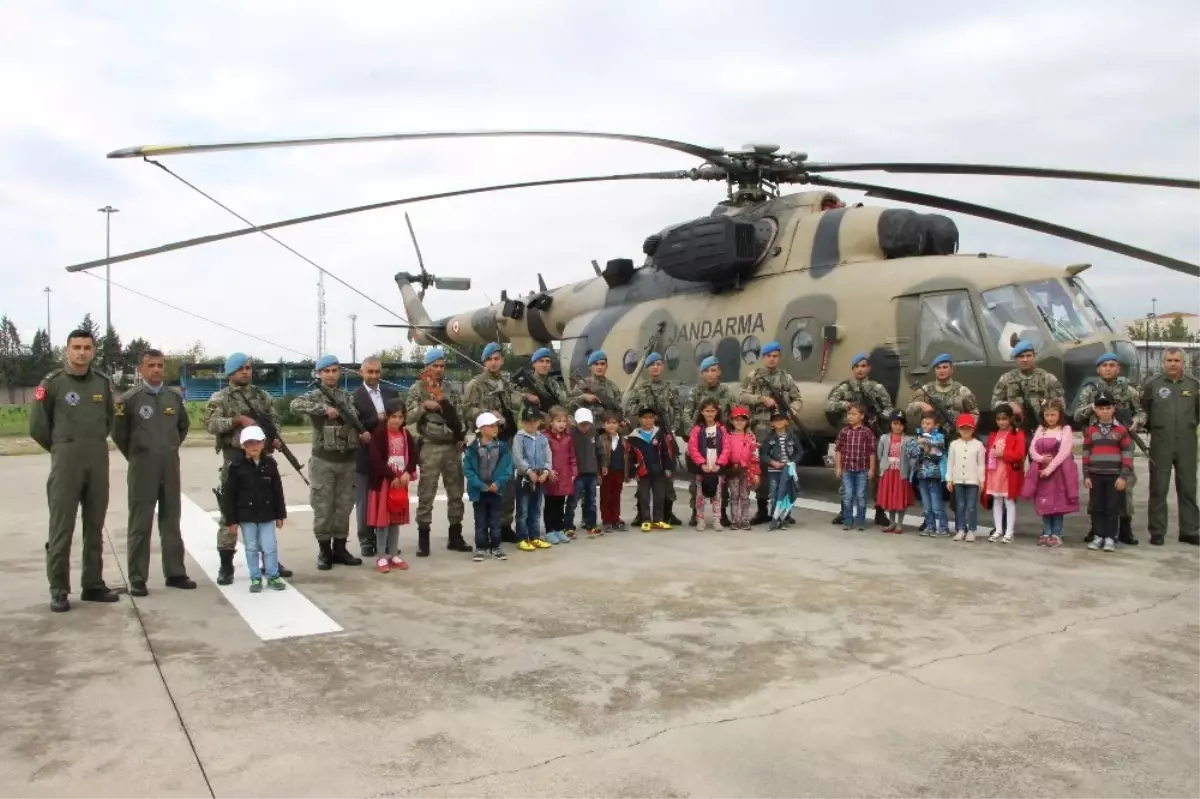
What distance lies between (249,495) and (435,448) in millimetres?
1732

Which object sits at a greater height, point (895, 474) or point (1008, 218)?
point (1008, 218)

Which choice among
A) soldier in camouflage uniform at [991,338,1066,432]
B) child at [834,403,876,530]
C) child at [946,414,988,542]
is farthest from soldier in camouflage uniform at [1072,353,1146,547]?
child at [834,403,876,530]

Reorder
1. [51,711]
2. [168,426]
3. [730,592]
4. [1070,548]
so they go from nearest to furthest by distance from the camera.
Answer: [51,711]
[730,592]
[168,426]
[1070,548]

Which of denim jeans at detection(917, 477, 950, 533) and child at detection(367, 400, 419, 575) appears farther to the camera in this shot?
denim jeans at detection(917, 477, 950, 533)

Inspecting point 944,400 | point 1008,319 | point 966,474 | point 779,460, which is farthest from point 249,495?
point 1008,319

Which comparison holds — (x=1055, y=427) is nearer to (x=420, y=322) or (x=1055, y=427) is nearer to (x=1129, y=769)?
(x=1129, y=769)

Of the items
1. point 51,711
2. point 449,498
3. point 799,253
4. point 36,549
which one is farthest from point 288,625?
point 799,253

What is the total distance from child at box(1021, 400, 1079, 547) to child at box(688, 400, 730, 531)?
257 centimetres

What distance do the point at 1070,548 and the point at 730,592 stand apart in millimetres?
3290

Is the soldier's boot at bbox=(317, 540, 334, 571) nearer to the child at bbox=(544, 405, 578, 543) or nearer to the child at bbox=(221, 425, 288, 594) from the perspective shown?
the child at bbox=(221, 425, 288, 594)

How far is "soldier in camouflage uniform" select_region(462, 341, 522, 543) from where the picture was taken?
24.8 feet

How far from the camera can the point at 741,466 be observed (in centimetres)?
822

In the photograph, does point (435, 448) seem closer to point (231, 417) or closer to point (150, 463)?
point (231, 417)

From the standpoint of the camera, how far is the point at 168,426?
606 centimetres
